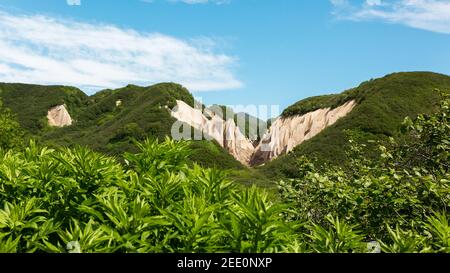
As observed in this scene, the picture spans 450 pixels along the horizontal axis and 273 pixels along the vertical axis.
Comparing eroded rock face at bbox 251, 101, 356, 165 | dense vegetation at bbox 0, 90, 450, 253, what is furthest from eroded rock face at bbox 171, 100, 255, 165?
dense vegetation at bbox 0, 90, 450, 253

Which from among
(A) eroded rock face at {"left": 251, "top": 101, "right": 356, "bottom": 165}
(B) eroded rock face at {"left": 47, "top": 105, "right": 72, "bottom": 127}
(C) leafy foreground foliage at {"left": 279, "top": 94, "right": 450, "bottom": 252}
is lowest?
(C) leafy foreground foliage at {"left": 279, "top": 94, "right": 450, "bottom": 252}

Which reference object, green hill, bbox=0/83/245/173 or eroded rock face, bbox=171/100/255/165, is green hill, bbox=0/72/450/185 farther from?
eroded rock face, bbox=171/100/255/165

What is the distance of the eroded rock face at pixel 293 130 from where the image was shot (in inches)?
3100

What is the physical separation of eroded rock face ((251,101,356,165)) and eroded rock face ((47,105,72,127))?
55.7 metres

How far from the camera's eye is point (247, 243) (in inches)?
121

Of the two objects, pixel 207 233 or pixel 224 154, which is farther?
pixel 224 154

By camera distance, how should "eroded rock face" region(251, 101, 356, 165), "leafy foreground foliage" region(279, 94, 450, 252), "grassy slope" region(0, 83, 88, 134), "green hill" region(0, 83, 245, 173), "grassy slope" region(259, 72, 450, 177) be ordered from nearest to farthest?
"leafy foreground foliage" region(279, 94, 450, 252), "grassy slope" region(259, 72, 450, 177), "eroded rock face" region(251, 101, 356, 165), "green hill" region(0, 83, 245, 173), "grassy slope" region(0, 83, 88, 134)

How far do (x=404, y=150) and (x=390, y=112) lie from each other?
223 feet

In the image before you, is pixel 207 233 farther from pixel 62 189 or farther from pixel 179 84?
pixel 179 84

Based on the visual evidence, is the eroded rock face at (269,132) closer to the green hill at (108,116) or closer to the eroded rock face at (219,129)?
the eroded rock face at (219,129)

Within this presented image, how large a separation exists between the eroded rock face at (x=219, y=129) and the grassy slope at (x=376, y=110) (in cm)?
2048

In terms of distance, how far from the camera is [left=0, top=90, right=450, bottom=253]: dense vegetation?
324 centimetres
